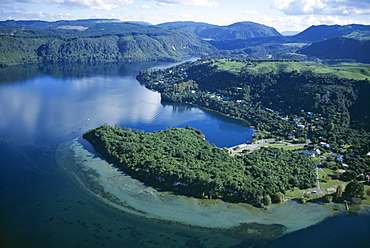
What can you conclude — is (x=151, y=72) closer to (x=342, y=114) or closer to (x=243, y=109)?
(x=243, y=109)

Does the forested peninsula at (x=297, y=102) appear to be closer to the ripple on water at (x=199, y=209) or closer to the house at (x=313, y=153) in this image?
the house at (x=313, y=153)

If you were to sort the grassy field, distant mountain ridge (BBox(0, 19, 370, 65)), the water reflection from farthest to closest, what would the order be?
distant mountain ridge (BBox(0, 19, 370, 65)), the grassy field, the water reflection

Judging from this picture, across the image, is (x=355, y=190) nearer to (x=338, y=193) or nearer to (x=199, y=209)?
(x=338, y=193)

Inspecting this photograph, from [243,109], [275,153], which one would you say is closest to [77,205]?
[275,153]

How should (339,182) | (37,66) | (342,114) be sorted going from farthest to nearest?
(37,66) → (342,114) → (339,182)

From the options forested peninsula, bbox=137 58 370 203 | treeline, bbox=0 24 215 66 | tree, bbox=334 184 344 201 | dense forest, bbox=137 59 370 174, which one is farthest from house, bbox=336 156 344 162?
treeline, bbox=0 24 215 66

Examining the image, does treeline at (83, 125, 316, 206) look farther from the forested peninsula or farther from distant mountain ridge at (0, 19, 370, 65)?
distant mountain ridge at (0, 19, 370, 65)

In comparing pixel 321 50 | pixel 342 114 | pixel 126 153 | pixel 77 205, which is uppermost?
pixel 321 50

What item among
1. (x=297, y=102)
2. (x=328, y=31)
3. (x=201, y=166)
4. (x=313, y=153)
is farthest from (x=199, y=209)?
(x=328, y=31)
